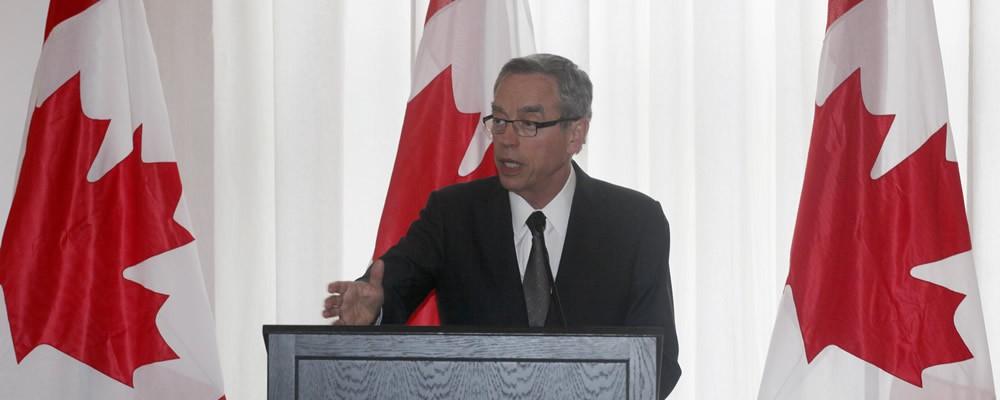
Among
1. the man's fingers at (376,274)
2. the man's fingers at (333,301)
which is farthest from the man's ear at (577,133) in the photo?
the man's fingers at (333,301)

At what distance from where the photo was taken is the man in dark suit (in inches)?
A: 87.4

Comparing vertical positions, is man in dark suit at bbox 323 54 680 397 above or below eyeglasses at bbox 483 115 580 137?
below

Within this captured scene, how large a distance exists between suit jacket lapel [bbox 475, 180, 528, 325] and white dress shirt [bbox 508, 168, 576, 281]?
0.03 meters

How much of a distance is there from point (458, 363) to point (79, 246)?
6.32ft

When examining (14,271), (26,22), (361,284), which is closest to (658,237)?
(361,284)

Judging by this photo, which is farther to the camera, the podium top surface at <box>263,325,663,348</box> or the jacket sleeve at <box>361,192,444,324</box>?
the jacket sleeve at <box>361,192,444,324</box>

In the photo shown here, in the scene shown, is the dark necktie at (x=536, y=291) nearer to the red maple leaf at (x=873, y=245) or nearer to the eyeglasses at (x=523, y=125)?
the eyeglasses at (x=523, y=125)

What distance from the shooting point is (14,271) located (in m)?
2.88

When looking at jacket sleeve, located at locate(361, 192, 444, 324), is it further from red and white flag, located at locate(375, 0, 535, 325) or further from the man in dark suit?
red and white flag, located at locate(375, 0, 535, 325)

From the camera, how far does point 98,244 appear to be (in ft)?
9.68

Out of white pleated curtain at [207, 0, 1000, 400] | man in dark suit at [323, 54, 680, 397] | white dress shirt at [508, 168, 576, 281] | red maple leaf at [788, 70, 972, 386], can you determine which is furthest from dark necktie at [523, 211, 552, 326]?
white pleated curtain at [207, 0, 1000, 400]

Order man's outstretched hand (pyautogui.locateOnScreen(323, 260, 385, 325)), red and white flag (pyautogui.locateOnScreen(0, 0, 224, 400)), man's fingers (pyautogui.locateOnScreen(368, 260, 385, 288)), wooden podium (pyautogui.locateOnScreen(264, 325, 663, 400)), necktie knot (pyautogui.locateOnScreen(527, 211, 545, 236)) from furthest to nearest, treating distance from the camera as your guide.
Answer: red and white flag (pyautogui.locateOnScreen(0, 0, 224, 400))
man's fingers (pyautogui.locateOnScreen(368, 260, 385, 288))
man's outstretched hand (pyautogui.locateOnScreen(323, 260, 385, 325))
necktie knot (pyautogui.locateOnScreen(527, 211, 545, 236))
wooden podium (pyautogui.locateOnScreen(264, 325, 663, 400))

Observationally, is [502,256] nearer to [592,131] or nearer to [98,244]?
[98,244]

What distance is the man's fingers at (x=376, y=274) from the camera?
209 cm
